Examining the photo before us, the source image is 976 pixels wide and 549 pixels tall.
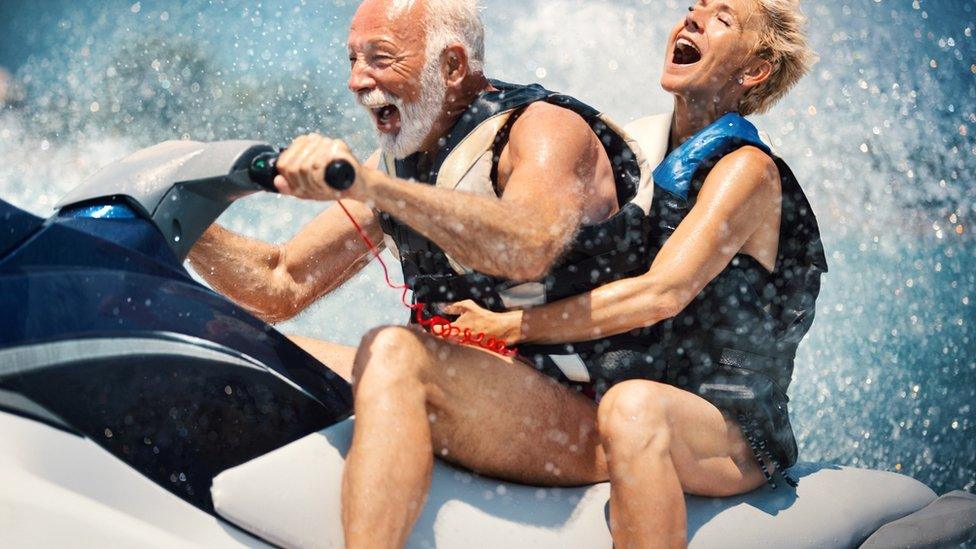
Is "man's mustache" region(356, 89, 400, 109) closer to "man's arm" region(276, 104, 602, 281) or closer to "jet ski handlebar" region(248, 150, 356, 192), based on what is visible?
"man's arm" region(276, 104, 602, 281)

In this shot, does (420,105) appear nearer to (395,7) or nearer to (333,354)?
(395,7)

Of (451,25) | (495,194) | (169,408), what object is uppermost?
(451,25)

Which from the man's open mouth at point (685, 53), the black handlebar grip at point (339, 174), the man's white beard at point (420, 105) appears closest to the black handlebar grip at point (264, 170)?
the black handlebar grip at point (339, 174)

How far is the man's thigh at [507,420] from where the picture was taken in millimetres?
1920

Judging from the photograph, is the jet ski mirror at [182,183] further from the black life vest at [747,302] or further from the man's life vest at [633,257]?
the black life vest at [747,302]

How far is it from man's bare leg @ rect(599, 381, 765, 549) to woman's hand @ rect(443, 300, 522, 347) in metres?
0.20

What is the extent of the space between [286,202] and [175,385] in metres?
4.06

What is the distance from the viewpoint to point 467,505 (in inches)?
75.6

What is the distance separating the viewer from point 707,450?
2117 mm

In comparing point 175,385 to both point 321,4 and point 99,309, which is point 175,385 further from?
point 321,4

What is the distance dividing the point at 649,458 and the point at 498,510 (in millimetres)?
254

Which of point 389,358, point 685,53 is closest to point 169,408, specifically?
point 389,358

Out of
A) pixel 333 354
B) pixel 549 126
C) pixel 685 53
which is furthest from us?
pixel 685 53

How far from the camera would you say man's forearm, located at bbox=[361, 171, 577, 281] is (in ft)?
5.95
